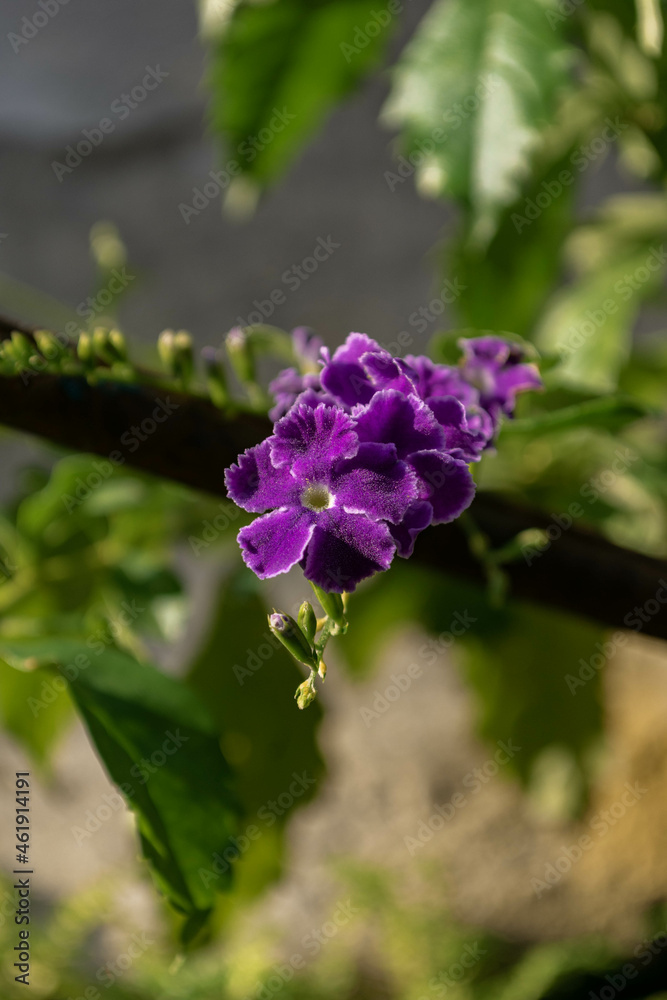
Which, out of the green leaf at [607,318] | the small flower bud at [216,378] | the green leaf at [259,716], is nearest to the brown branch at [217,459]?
the small flower bud at [216,378]

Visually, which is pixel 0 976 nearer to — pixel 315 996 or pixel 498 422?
pixel 315 996

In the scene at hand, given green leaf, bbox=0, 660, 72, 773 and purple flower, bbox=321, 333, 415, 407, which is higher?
purple flower, bbox=321, 333, 415, 407

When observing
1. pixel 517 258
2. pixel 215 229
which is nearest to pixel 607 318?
pixel 517 258

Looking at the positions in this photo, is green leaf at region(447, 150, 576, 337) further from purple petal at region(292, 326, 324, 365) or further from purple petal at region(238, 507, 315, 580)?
purple petal at region(238, 507, 315, 580)

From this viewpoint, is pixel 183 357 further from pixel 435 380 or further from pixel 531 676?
pixel 531 676

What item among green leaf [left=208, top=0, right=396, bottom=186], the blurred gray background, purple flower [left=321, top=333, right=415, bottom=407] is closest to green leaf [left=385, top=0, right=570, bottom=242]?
green leaf [left=208, top=0, right=396, bottom=186]

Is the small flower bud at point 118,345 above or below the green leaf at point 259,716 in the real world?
above

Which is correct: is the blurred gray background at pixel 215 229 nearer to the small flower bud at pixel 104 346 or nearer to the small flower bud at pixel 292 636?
the small flower bud at pixel 104 346
